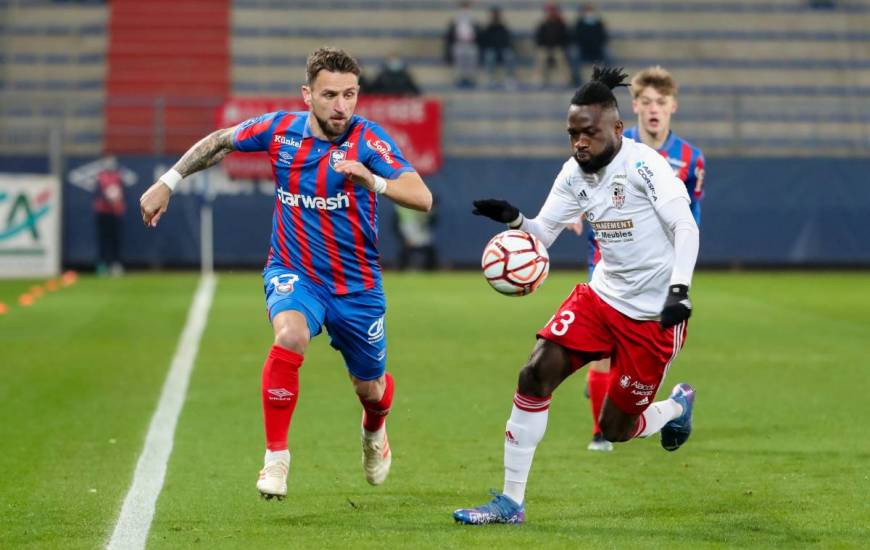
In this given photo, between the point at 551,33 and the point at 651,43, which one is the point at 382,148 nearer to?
the point at 551,33

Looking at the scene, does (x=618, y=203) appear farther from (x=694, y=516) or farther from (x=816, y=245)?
(x=816, y=245)

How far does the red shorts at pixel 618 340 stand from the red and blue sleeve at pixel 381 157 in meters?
0.99

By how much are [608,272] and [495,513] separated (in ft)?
4.22

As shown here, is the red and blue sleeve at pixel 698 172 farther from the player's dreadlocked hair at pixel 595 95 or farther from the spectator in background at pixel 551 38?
the spectator in background at pixel 551 38

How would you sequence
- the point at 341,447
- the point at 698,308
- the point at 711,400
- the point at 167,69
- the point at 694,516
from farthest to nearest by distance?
1. the point at 167,69
2. the point at 698,308
3. the point at 711,400
4. the point at 341,447
5. the point at 694,516

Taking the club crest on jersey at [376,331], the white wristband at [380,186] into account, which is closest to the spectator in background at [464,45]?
the club crest on jersey at [376,331]

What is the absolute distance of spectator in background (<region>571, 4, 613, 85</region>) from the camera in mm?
29172

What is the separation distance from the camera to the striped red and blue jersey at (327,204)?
694 cm

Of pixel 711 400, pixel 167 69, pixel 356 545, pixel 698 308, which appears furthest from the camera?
pixel 167 69

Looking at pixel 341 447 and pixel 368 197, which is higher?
pixel 368 197

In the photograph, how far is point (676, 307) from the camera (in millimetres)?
6219

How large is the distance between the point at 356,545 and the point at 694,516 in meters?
1.62

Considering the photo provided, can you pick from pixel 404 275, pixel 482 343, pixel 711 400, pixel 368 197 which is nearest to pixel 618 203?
pixel 368 197

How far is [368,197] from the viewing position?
23.1 feet
